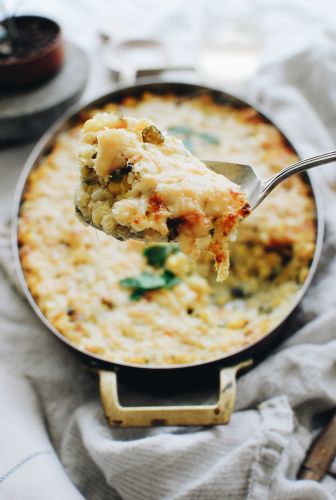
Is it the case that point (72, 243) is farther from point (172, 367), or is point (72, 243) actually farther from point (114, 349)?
point (172, 367)

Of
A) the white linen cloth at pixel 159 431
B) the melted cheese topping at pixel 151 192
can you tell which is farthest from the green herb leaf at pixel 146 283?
the melted cheese topping at pixel 151 192

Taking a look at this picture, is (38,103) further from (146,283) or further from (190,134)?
(146,283)

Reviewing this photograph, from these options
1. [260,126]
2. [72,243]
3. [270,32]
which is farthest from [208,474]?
[270,32]

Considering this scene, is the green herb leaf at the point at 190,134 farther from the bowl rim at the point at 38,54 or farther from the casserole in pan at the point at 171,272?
the bowl rim at the point at 38,54

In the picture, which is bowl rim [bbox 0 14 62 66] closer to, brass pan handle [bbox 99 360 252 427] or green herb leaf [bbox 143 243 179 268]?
green herb leaf [bbox 143 243 179 268]

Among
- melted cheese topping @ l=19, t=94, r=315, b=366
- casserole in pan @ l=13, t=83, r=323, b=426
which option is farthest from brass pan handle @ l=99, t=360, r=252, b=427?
melted cheese topping @ l=19, t=94, r=315, b=366

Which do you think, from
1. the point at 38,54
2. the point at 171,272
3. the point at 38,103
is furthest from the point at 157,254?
the point at 38,54
